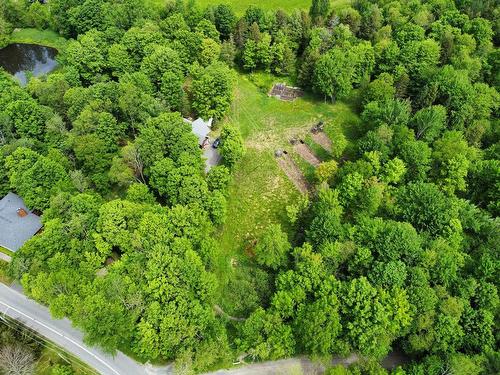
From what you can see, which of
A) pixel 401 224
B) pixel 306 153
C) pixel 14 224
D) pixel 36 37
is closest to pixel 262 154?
pixel 306 153

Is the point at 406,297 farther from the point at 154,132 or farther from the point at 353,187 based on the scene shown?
the point at 154,132

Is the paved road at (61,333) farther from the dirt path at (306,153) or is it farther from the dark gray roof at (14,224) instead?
the dirt path at (306,153)

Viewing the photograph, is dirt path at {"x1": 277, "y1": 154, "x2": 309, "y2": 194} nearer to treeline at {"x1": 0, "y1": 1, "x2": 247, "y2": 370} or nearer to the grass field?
the grass field

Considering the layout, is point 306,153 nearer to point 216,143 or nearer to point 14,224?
point 216,143

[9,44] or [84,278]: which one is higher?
[9,44]

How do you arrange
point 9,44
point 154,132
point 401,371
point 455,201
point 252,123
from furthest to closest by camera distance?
point 9,44 → point 252,123 → point 154,132 → point 455,201 → point 401,371

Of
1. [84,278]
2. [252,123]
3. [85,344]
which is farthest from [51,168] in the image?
[252,123]
